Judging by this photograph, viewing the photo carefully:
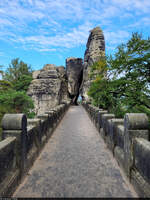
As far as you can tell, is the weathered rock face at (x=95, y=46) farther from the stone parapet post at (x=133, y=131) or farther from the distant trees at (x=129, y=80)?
the stone parapet post at (x=133, y=131)

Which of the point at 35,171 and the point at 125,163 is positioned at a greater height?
the point at 125,163

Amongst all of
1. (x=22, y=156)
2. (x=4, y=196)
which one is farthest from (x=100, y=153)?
(x=4, y=196)

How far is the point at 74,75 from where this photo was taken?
155 ft

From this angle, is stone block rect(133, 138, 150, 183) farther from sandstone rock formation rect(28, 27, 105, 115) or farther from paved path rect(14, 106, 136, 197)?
sandstone rock formation rect(28, 27, 105, 115)

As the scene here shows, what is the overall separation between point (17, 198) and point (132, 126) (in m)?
2.91

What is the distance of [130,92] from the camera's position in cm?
1055

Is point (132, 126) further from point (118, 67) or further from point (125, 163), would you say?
point (118, 67)

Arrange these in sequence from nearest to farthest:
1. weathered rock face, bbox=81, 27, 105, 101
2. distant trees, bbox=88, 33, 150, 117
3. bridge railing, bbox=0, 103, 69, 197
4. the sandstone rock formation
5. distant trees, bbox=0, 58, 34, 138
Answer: bridge railing, bbox=0, 103, 69, 197 < distant trees, bbox=88, 33, 150, 117 < distant trees, bbox=0, 58, 34, 138 < the sandstone rock formation < weathered rock face, bbox=81, 27, 105, 101

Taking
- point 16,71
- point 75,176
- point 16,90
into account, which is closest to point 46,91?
point 16,90

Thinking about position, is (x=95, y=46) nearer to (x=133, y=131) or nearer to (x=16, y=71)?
(x=16, y=71)

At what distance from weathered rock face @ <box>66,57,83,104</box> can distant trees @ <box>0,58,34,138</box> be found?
43.1 ft

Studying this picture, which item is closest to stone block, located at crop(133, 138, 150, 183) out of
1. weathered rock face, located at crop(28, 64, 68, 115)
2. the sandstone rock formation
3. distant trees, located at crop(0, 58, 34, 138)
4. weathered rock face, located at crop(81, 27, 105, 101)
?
distant trees, located at crop(0, 58, 34, 138)

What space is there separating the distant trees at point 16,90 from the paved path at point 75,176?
9.88 m

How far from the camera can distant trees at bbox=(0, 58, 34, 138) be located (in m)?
18.5
